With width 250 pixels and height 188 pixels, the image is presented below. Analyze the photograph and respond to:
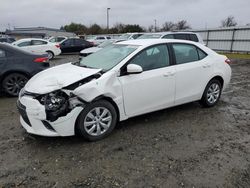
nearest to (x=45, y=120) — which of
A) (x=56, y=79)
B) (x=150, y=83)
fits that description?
(x=56, y=79)

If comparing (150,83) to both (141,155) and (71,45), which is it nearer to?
(141,155)

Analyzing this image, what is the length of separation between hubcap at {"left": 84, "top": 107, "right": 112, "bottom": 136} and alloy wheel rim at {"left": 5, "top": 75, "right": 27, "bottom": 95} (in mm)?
3605

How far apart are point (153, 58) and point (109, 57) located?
82 centimetres

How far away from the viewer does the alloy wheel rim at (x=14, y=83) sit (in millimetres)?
6020

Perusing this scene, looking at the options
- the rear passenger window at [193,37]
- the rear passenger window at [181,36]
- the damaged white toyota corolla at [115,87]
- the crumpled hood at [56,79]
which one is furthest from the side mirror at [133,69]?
the rear passenger window at [193,37]

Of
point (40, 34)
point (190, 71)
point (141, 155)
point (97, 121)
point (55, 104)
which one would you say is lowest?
point (141, 155)

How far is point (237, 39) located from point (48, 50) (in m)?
14.9

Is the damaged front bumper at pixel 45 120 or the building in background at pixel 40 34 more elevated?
the building in background at pixel 40 34

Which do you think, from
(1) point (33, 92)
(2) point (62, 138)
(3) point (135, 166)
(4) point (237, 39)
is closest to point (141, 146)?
(3) point (135, 166)

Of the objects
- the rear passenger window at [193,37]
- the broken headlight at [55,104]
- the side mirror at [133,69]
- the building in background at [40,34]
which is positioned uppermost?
the building in background at [40,34]

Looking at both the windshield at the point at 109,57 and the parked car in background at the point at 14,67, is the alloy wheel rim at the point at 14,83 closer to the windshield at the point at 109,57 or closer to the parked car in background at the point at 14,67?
the parked car in background at the point at 14,67

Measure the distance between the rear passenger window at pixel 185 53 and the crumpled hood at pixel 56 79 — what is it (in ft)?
5.62

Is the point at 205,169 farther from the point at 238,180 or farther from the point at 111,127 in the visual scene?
the point at 111,127

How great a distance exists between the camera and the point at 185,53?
4.61 metres
